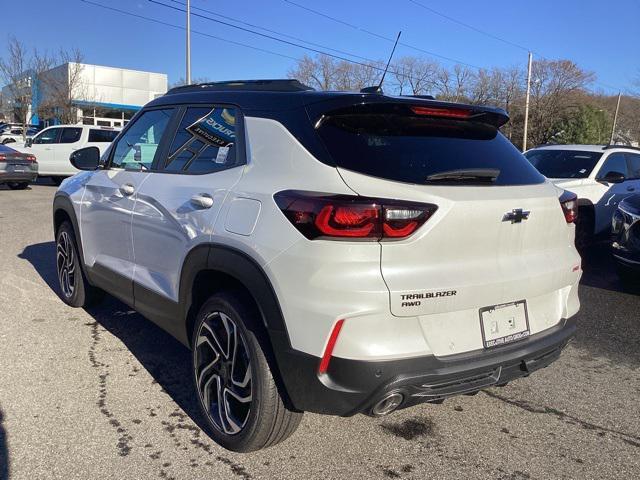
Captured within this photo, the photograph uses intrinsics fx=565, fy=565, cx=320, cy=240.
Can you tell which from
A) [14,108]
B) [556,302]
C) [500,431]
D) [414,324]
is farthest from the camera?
[14,108]

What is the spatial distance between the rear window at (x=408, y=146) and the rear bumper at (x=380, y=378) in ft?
2.64

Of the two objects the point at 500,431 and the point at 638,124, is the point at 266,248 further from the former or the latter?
the point at 638,124

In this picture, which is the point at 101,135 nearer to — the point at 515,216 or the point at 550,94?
the point at 515,216

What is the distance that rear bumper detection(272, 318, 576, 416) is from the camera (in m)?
2.35

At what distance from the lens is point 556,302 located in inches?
117

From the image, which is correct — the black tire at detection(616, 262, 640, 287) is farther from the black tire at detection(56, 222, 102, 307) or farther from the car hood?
the black tire at detection(56, 222, 102, 307)

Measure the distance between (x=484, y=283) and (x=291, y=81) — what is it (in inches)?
59.5

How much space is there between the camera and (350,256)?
2.32m

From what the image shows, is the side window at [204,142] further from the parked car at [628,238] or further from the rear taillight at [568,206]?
the parked car at [628,238]

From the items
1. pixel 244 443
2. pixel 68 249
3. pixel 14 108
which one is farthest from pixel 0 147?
pixel 14 108

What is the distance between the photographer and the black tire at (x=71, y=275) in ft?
16.3

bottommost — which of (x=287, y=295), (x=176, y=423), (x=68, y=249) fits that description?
(x=176, y=423)

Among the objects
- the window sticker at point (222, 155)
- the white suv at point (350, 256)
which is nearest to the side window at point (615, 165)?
the white suv at point (350, 256)

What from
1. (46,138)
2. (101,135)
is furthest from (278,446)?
(46,138)
